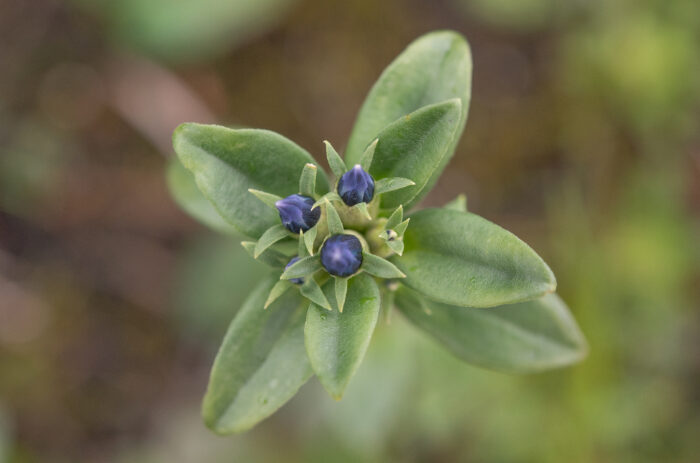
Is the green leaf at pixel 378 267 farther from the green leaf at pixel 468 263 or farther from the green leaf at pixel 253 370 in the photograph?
the green leaf at pixel 253 370

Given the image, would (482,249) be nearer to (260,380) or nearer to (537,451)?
(260,380)

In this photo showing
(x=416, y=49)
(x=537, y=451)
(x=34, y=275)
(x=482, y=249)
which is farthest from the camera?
(x=34, y=275)

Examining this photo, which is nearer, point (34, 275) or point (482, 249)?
point (482, 249)

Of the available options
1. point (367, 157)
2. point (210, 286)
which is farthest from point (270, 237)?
point (210, 286)

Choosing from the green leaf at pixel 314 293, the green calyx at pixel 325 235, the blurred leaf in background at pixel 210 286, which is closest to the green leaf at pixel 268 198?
the green calyx at pixel 325 235

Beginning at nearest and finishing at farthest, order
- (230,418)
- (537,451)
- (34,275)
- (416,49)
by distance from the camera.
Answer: (230,418) → (416,49) → (537,451) → (34,275)

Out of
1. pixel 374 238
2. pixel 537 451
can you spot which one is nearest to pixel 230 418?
pixel 374 238

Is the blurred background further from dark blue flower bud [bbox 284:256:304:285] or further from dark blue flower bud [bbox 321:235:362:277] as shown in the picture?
dark blue flower bud [bbox 321:235:362:277]
